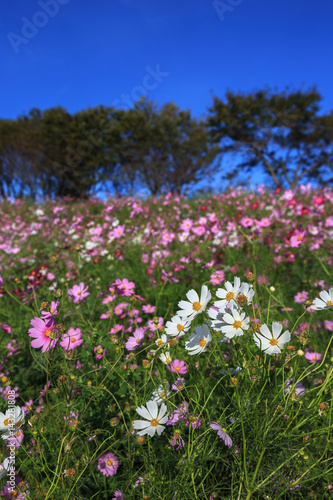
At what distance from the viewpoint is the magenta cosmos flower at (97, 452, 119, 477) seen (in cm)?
117

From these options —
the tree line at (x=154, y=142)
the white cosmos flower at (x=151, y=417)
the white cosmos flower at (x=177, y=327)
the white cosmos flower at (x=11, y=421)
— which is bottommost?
the white cosmos flower at (x=11, y=421)

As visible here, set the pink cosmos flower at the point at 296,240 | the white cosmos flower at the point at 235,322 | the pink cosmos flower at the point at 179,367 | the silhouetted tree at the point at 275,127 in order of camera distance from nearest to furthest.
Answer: the white cosmos flower at the point at 235,322 < the pink cosmos flower at the point at 179,367 < the pink cosmos flower at the point at 296,240 < the silhouetted tree at the point at 275,127

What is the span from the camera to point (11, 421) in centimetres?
102

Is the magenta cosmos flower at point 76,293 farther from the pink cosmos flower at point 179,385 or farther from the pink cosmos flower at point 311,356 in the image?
the pink cosmos flower at point 311,356

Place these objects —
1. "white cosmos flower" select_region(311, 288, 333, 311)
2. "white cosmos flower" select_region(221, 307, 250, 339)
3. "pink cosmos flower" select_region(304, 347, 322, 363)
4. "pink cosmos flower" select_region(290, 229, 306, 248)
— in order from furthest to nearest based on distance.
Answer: "pink cosmos flower" select_region(290, 229, 306, 248), "pink cosmos flower" select_region(304, 347, 322, 363), "white cosmos flower" select_region(311, 288, 333, 311), "white cosmos flower" select_region(221, 307, 250, 339)

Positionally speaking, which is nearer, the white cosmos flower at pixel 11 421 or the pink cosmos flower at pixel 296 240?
the white cosmos flower at pixel 11 421

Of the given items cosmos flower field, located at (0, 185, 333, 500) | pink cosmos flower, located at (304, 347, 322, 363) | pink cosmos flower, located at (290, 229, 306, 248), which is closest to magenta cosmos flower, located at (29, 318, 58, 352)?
cosmos flower field, located at (0, 185, 333, 500)

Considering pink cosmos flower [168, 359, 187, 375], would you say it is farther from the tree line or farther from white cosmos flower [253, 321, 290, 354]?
the tree line

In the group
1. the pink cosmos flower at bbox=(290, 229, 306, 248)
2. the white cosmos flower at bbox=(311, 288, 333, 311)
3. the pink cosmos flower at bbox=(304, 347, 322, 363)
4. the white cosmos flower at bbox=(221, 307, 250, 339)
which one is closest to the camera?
the white cosmos flower at bbox=(221, 307, 250, 339)

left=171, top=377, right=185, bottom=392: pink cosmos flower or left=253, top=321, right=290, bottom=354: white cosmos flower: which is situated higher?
left=253, top=321, right=290, bottom=354: white cosmos flower

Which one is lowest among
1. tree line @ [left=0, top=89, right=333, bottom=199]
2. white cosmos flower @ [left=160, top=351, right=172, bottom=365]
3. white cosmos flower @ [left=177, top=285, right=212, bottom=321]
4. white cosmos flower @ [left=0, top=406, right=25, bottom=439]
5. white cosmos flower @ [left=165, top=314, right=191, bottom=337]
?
white cosmos flower @ [left=0, top=406, right=25, bottom=439]

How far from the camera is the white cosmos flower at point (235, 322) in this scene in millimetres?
971

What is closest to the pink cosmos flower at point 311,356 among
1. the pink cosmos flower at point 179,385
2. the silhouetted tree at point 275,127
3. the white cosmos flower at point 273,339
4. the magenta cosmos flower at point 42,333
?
the white cosmos flower at point 273,339

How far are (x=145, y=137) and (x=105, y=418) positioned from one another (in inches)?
954
